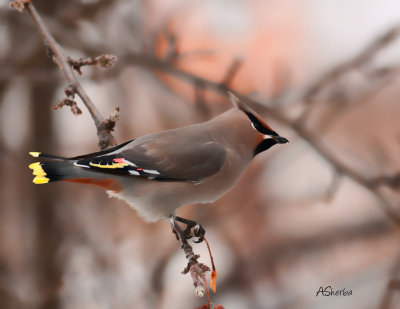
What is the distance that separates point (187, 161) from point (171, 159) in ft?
0.23

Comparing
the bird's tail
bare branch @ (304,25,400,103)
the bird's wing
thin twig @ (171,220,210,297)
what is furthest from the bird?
bare branch @ (304,25,400,103)

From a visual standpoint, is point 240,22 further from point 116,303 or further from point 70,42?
point 116,303

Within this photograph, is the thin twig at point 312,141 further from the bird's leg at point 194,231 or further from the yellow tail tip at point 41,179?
the yellow tail tip at point 41,179

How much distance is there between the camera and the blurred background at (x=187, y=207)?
3465mm

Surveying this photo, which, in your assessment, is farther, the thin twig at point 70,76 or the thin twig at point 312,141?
the thin twig at point 312,141

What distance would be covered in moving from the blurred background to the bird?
0.59 metres

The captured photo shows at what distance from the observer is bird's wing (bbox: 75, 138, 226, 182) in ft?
7.35

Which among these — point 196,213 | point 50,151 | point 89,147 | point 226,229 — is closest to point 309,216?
point 226,229

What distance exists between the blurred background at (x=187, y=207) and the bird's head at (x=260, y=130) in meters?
0.55

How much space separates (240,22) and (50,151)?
2908mm

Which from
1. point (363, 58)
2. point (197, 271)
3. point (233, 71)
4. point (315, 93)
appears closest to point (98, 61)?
point (233, 71)

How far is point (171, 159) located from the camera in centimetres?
232

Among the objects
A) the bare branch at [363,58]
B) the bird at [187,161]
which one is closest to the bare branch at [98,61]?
the bird at [187,161]

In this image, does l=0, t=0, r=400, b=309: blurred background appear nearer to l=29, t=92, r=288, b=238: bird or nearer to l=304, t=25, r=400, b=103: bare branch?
l=304, t=25, r=400, b=103: bare branch
